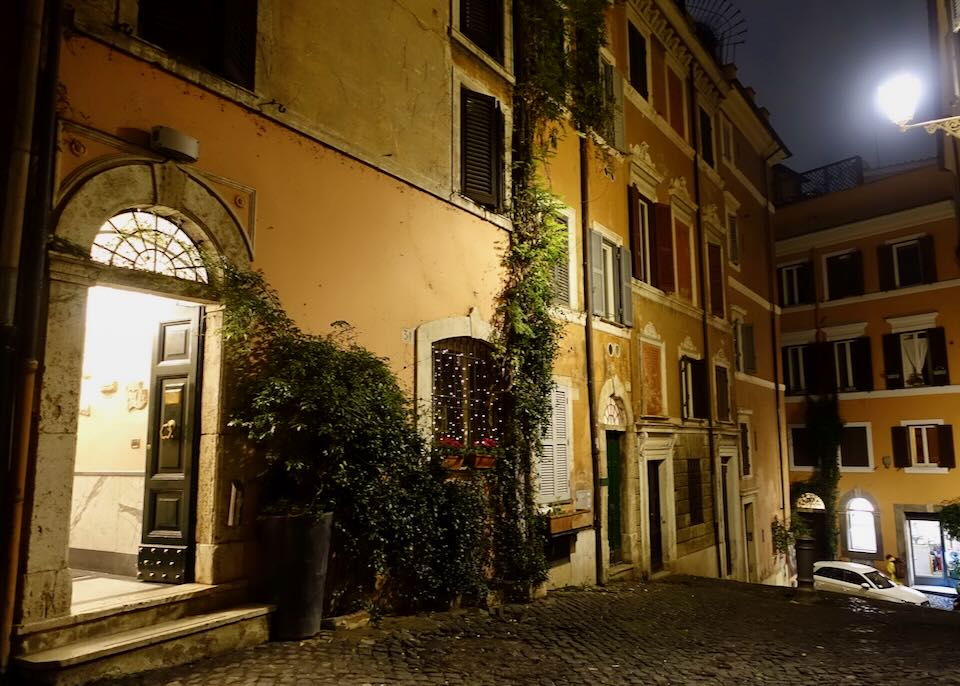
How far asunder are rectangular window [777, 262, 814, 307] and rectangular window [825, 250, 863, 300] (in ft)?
2.25

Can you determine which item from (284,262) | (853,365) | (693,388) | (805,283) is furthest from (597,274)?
(805,283)

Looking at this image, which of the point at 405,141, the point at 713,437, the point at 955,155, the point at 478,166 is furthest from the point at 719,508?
the point at 405,141

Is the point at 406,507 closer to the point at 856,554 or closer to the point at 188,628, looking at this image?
the point at 188,628

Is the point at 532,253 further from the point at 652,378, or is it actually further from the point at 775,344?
the point at 775,344

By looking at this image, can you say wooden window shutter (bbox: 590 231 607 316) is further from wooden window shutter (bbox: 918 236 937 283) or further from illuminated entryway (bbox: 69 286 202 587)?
wooden window shutter (bbox: 918 236 937 283)

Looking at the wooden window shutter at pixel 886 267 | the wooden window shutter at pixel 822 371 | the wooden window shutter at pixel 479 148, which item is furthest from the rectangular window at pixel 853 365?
the wooden window shutter at pixel 479 148

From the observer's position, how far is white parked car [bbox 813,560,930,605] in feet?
53.9

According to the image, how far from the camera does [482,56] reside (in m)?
9.21

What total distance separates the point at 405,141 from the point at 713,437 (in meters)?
10.4

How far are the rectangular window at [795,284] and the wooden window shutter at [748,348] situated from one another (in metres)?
7.35

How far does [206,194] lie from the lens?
219 inches

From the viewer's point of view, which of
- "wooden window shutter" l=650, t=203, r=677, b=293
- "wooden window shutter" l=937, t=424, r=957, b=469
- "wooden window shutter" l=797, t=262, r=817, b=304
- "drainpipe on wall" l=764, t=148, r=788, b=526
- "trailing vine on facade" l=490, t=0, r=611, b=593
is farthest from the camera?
"wooden window shutter" l=797, t=262, r=817, b=304

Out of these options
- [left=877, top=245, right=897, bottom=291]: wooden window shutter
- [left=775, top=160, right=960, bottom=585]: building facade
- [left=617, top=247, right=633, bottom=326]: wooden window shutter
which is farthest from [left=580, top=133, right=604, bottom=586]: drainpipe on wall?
[left=877, top=245, right=897, bottom=291]: wooden window shutter

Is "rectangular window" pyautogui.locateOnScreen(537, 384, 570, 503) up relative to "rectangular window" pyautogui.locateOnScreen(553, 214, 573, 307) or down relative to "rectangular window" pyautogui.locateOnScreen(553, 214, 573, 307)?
down
